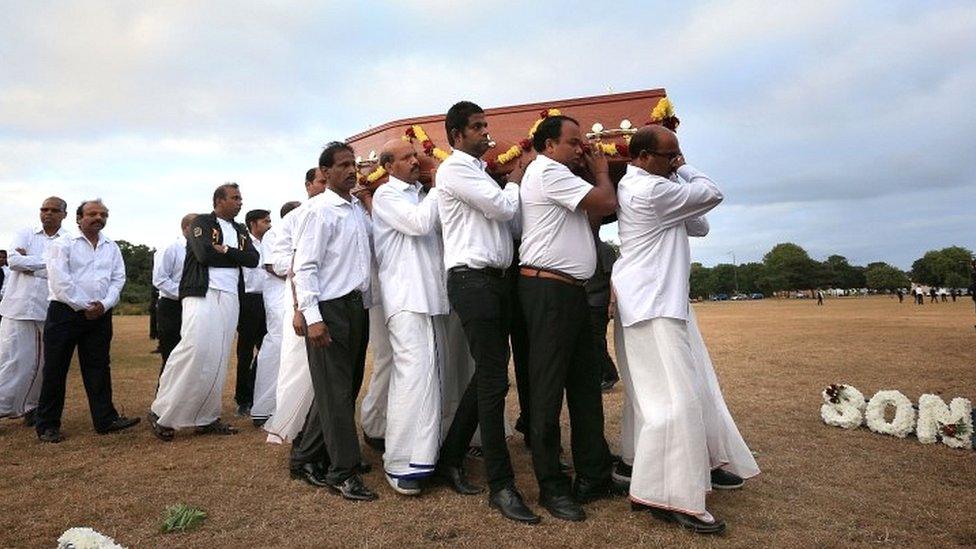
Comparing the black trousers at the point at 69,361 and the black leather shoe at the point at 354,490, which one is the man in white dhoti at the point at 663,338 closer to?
Answer: the black leather shoe at the point at 354,490

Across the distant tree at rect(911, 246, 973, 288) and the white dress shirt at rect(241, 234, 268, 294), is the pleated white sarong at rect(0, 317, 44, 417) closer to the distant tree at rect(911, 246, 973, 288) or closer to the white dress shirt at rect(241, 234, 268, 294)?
the white dress shirt at rect(241, 234, 268, 294)

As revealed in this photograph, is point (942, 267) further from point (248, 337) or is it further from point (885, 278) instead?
point (248, 337)

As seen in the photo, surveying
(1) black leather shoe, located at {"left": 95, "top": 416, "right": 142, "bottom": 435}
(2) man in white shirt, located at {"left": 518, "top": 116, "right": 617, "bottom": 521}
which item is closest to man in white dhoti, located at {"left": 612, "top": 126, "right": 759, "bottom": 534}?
(2) man in white shirt, located at {"left": 518, "top": 116, "right": 617, "bottom": 521}

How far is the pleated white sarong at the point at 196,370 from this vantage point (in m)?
5.09

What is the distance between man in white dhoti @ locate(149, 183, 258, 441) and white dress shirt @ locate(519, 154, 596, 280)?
315 centimetres

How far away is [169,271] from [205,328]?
1172mm

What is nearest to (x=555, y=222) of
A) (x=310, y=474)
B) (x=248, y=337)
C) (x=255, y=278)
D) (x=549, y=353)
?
(x=549, y=353)

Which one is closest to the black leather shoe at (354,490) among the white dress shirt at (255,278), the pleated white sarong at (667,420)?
the pleated white sarong at (667,420)

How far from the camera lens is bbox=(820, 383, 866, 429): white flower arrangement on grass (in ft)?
16.4

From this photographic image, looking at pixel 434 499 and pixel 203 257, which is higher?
pixel 203 257

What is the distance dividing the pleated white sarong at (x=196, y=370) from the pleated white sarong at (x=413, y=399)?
2.23m

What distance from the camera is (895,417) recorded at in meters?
4.84

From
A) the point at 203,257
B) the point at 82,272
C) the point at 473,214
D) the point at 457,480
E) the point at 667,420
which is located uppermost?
the point at 473,214

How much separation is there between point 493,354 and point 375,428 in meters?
1.61
